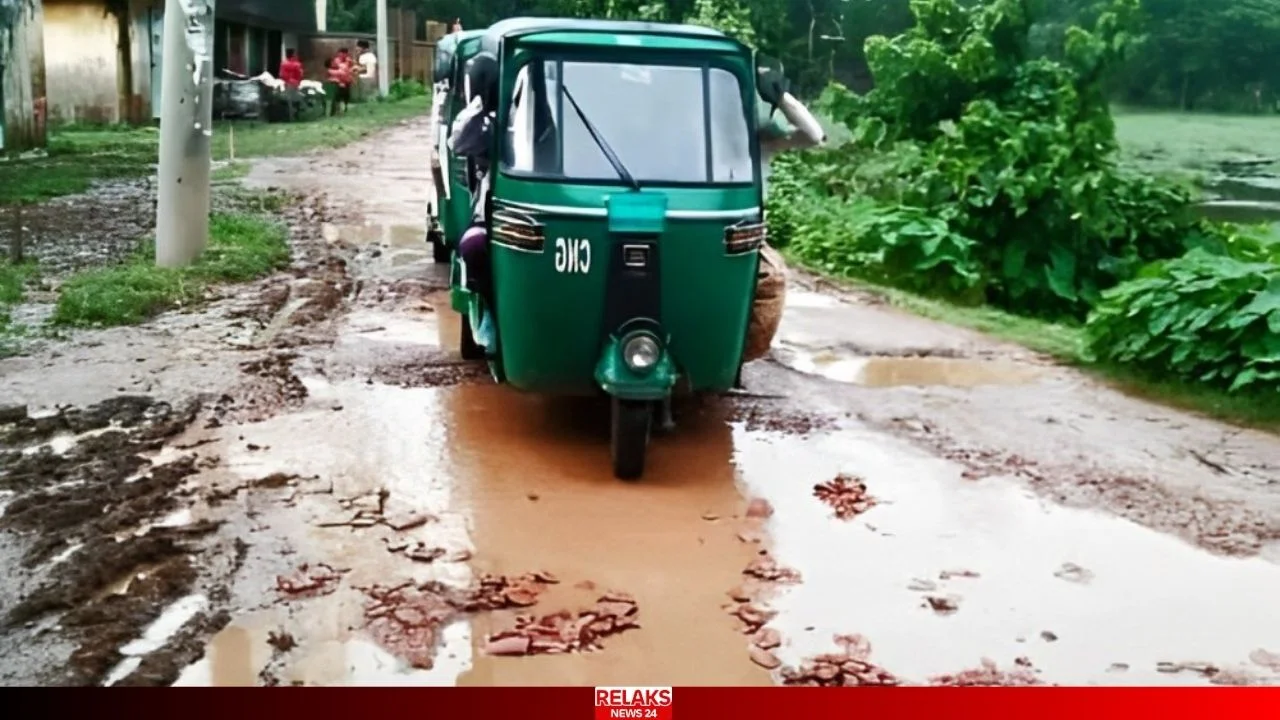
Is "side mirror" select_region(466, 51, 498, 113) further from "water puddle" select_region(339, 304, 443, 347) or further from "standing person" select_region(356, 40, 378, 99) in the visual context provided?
"standing person" select_region(356, 40, 378, 99)

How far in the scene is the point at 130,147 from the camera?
17.5m

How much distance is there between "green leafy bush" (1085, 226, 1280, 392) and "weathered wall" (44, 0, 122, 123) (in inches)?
660

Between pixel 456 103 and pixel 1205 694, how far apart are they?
5.66 meters

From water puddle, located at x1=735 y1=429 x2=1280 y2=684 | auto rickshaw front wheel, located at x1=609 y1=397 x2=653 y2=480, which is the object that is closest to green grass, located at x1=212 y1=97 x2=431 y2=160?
auto rickshaw front wheel, located at x1=609 y1=397 x2=653 y2=480

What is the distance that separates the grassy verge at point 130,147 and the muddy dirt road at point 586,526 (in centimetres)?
645

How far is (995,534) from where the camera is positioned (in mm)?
5258

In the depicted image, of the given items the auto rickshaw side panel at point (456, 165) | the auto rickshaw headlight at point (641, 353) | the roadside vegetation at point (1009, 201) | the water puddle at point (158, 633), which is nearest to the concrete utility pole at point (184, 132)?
the auto rickshaw side panel at point (456, 165)

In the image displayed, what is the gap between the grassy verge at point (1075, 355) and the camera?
717 cm

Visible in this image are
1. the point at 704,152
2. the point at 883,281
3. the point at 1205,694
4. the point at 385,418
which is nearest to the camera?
the point at 1205,694

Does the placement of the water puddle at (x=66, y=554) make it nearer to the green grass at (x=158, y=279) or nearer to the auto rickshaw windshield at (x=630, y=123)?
the auto rickshaw windshield at (x=630, y=123)

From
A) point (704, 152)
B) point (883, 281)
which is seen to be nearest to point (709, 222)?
point (704, 152)

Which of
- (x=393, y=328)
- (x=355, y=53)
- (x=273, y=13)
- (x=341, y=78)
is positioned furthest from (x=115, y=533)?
(x=355, y=53)

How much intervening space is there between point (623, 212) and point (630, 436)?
903 millimetres

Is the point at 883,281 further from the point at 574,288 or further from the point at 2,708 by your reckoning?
the point at 2,708
